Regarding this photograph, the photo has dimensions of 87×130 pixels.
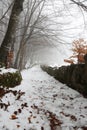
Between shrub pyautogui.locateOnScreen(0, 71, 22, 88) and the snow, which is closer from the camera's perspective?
the snow

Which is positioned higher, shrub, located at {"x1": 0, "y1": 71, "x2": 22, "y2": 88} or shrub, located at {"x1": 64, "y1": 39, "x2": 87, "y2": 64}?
shrub, located at {"x1": 64, "y1": 39, "x2": 87, "y2": 64}

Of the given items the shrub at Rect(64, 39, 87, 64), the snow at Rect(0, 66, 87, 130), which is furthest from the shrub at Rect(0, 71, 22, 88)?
the shrub at Rect(64, 39, 87, 64)

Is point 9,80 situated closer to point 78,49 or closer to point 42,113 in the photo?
point 42,113

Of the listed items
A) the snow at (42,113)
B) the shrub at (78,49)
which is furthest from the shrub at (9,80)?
the shrub at (78,49)

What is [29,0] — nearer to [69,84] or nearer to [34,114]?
[69,84]

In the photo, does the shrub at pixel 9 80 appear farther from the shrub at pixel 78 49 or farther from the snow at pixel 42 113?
the shrub at pixel 78 49

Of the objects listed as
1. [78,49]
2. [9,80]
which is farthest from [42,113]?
[78,49]

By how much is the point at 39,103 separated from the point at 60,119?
1.58 m

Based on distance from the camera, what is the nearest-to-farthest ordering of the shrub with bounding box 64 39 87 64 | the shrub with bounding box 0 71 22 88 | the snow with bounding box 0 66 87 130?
the snow with bounding box 0 66 87 130 → the shrub with bounding box 0 71 22 88 → the shrub with bounding box 64 39 87 64

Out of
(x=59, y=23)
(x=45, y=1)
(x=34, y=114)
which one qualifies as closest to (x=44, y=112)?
(x=34, y=114)

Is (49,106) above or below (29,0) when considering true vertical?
below

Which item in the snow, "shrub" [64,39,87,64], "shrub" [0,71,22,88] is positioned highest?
"shrub" [64,39,87,64]

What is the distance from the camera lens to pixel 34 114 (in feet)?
19.1

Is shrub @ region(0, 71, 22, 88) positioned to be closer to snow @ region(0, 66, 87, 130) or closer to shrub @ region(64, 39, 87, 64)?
snow @ region(0, 66, 87, 130)
